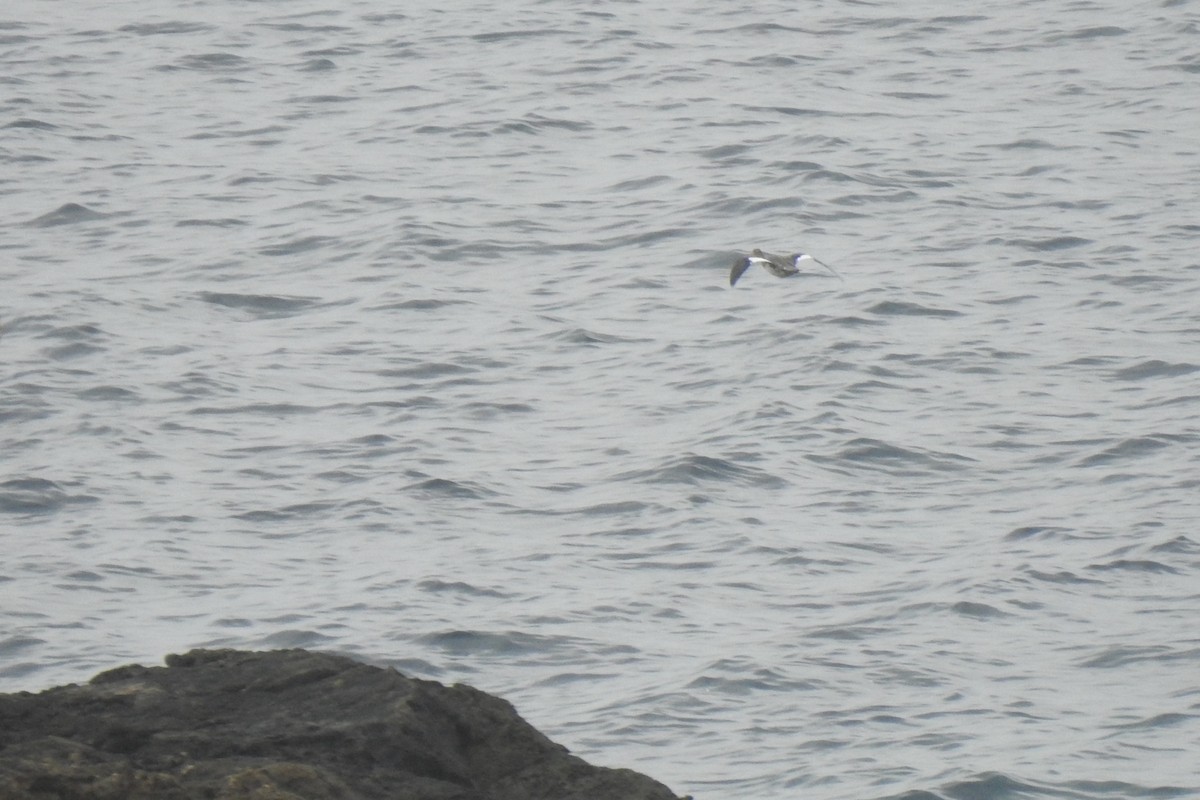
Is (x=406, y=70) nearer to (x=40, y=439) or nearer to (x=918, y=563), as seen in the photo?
(x=40, y=439)

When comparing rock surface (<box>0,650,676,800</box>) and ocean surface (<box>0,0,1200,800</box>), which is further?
ocean surface (<box>0,0,1200,800</box>)

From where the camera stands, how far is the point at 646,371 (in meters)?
17.3

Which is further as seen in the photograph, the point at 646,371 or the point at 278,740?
the point at 646,371

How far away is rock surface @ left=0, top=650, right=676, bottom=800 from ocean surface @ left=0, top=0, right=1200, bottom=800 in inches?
204

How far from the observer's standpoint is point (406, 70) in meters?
27.3

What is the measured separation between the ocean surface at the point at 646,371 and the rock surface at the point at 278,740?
17.0 feet

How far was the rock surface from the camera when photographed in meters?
3.99

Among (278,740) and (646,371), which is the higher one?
(278,740)

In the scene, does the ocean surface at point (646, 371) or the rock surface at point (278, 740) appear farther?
the ocean surface at point (646, 371)

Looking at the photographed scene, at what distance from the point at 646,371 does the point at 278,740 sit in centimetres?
1311

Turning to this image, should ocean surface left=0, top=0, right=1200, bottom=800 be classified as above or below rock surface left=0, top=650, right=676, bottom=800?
below

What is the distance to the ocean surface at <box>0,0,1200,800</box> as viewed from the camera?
11383 mm

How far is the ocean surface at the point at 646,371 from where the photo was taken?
37.3 feet

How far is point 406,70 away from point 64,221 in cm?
705
